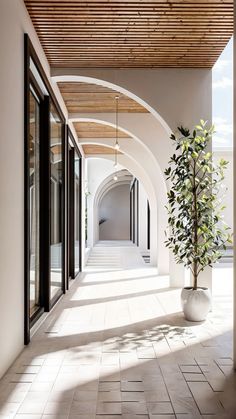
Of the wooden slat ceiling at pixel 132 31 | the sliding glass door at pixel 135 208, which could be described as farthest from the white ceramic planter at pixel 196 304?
the sliding glass door at pixel 135 208

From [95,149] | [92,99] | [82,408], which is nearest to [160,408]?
[82,408]

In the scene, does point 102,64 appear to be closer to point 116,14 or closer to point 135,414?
point 116,14

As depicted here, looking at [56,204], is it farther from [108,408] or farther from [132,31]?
[108,408]

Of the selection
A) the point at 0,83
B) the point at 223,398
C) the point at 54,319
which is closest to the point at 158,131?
the point at 54,319

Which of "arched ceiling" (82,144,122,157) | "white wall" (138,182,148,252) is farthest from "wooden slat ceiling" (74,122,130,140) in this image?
"white wall" (138,182,148,252)

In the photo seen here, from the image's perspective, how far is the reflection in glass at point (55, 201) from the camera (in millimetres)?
6984

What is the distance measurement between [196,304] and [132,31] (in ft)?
11.2

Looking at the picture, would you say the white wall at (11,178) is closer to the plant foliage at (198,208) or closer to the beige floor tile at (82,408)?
the beige floor tile at (82,408)

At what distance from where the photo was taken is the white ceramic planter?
574 cm

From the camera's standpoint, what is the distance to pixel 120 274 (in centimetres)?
1137

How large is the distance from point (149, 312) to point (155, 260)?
7.09 meters

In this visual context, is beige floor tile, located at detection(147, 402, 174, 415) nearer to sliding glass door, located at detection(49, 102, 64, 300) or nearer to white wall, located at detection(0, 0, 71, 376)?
white wall, located at detection(0, 0, 71, 376)

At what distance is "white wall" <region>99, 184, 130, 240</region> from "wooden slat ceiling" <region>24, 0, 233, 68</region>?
85.2 ft

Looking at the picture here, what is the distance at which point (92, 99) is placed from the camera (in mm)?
8367
